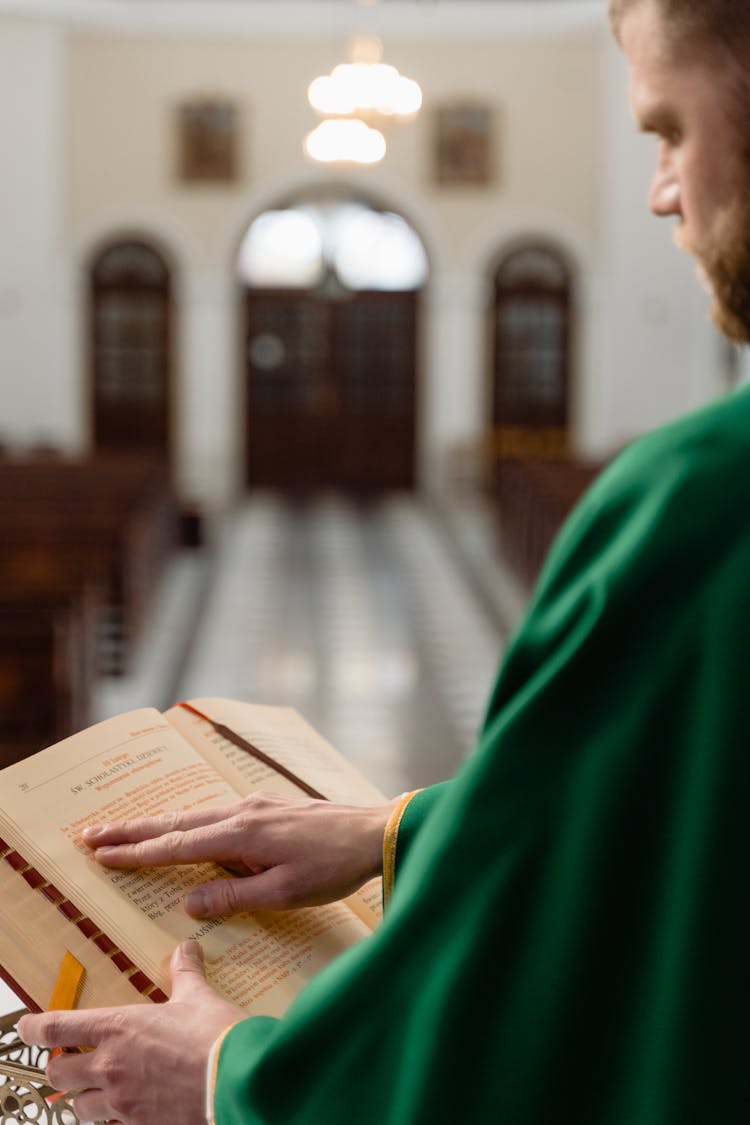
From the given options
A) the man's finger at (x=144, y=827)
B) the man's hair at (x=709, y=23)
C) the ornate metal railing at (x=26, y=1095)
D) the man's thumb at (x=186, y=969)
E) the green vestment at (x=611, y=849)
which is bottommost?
the ornate metal railing at (x=26, y=1095)

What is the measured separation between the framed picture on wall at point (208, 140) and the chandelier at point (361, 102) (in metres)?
5.09

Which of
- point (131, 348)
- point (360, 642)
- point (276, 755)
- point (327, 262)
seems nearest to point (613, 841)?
point (276, 755)

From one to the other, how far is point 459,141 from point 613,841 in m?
17.5

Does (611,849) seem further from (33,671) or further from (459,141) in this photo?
(459,141)

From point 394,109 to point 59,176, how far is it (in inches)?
262

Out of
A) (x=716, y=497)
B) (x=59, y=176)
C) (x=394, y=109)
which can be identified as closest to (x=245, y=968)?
(x=716, y=497)

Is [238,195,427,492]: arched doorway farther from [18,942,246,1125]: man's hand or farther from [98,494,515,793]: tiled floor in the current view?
[18,942,246,1125]: man's hand

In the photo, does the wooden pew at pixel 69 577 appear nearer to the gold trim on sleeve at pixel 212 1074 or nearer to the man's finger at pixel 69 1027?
the man's finger at pixel 69 1027

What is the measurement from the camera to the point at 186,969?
126 cm

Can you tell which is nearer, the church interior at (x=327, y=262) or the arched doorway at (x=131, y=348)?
the church interior at (x=327, y=262)

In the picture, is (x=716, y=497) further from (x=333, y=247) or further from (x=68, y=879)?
(x=333, y=247)

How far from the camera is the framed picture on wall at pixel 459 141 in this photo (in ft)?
57.7

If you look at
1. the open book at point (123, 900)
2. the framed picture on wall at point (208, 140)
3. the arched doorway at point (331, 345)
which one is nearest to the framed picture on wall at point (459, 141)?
the arched doorway at point (331, 345)

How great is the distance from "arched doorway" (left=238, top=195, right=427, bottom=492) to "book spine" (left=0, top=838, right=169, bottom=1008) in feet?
56.4
